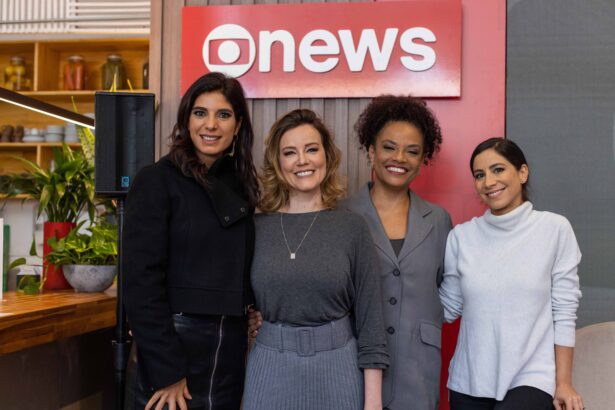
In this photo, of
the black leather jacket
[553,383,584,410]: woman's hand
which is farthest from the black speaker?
[553,383,584,410]: woman's hand

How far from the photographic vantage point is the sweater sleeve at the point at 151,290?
1823 millimetres

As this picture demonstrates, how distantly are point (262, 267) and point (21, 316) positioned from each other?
38.4 inches

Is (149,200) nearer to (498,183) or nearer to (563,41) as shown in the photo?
(498,183)

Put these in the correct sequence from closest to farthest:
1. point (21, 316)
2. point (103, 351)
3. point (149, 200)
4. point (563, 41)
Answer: point (149, 200), point (21, 316), point (563, 41), point (103, 351)

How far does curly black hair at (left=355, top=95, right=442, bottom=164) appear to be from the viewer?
7.83 ft

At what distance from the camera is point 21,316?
7.69ft

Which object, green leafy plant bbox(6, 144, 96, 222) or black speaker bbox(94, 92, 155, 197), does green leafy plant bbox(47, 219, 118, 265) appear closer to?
green leafy plant bbox(6, 144, 96, 222)

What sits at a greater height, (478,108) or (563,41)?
(563,41)

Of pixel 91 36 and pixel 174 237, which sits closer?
pixel 174 237

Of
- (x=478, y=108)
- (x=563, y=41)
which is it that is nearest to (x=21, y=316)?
(x=478, y=108)

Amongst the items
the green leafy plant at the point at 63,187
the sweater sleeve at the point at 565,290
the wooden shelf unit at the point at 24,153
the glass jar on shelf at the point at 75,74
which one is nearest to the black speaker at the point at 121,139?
the green leafy plant at the point at 63,187

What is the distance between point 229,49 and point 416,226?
1304mm

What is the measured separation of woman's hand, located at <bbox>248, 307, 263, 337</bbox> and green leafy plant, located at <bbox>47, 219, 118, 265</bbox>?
4.01 ft

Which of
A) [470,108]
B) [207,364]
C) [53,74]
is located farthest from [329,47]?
[53,74]
